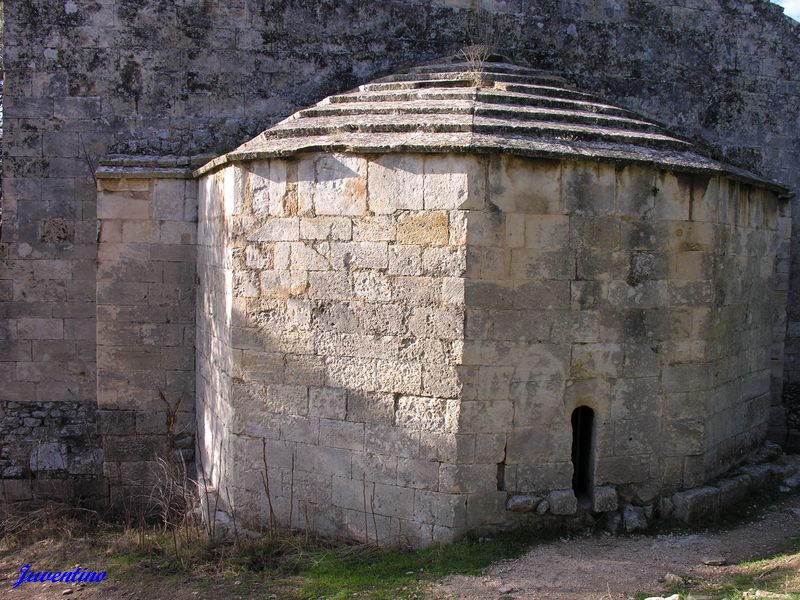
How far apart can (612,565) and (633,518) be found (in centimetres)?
61

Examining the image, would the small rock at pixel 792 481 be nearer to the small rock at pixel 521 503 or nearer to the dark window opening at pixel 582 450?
the dark window opening at pixel 582 450

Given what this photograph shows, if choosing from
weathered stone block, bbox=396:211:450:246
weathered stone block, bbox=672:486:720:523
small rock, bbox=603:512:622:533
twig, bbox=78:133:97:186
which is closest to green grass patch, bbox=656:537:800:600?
weathered stone block, bbox=672:486:720:523

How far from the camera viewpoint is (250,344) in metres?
5.63

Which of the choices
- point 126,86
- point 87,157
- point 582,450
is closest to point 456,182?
point 582,450

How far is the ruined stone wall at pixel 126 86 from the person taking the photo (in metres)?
7.20

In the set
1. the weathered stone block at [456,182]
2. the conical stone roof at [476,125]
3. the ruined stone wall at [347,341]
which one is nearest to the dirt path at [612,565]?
the ruined stone wall at [347,341]

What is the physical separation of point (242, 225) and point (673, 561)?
410cm

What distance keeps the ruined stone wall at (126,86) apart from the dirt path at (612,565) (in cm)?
482

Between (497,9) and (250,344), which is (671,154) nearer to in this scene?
(497,9)

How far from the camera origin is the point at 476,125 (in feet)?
16.7

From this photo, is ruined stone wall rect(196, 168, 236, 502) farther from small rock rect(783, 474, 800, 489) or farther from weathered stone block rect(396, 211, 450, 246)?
small rock rect(783, 474, 800, 489)

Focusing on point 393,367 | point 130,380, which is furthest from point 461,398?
point 130,380

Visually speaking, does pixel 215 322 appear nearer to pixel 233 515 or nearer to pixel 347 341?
pixel 347 341

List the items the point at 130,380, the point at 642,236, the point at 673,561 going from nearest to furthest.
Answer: the point at 673,561 → the point at 642,236 → the point at 130,380
